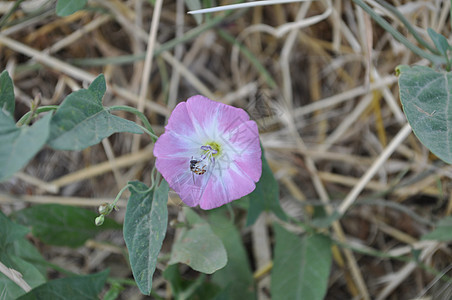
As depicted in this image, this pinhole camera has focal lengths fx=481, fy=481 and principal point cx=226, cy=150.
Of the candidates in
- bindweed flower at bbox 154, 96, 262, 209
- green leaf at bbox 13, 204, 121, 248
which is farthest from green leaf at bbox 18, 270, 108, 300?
bindweed flower at bbox 154, 96, 262, 209

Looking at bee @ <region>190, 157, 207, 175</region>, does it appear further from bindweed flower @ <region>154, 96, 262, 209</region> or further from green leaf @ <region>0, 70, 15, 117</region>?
green leaf @ <region>0, 70, 15, 117</region>

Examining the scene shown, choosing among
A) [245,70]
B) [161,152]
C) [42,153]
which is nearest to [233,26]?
[245,70]

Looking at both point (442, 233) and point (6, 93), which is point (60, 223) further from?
point (442, 233)

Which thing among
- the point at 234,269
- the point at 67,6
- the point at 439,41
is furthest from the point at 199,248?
the point at 439,41

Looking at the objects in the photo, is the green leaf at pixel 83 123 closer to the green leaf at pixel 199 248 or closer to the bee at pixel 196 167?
the bee at pixel 196 167

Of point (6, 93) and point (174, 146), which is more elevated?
point (6, 93)

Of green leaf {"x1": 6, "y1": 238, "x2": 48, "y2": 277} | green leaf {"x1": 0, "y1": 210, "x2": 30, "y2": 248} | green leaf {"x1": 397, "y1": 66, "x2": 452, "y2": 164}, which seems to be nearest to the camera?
green leaf {"x1": 397, "y1": 66, "x2": 452, "y2": 164}

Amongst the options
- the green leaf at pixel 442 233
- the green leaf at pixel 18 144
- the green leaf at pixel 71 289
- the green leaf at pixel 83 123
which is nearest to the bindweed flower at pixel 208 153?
the green leaf at pixel 83 123
